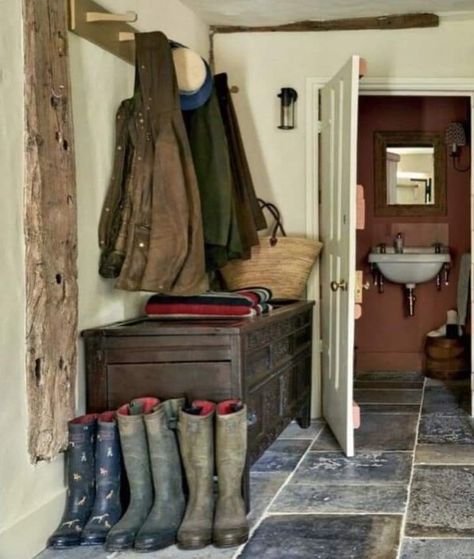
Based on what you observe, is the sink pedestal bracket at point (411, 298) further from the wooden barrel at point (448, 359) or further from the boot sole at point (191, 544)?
the boot sole at point (191, 544)

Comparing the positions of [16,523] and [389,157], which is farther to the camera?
[389,157]

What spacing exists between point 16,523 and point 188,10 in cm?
264

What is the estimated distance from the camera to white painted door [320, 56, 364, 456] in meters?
3.24

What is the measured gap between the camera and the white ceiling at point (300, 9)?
3627 millimetres

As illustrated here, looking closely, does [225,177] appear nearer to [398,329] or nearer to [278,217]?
[278,217]

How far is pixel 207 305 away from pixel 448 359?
10.1 ft

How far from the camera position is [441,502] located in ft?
8.60

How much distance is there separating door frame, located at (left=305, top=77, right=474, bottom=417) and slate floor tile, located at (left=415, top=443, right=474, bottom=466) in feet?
2.32

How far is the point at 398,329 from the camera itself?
5766 millimetres

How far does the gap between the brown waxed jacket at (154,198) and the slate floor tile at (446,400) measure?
2196 millimetres

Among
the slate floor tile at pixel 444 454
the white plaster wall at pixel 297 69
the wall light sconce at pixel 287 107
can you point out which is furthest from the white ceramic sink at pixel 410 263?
the slate floor tile at pixel 444 454

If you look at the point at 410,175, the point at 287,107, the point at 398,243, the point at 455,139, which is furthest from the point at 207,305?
the point at 455,139

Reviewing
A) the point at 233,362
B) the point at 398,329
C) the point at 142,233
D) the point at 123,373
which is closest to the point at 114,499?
the point at 123,373

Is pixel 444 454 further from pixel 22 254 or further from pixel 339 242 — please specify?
pixel 22 254
